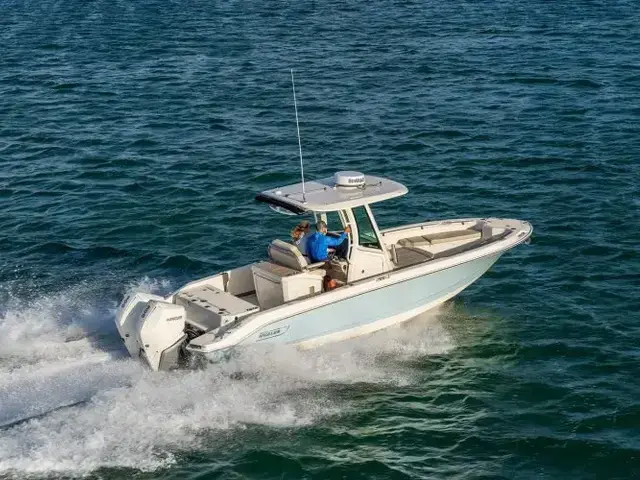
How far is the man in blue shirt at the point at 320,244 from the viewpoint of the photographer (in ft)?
58.6

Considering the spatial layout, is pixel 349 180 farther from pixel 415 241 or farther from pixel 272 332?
pixel 272 332

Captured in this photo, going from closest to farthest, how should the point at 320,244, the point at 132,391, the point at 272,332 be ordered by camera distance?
the point at 132,391 < the point at 272,332 < the point at 320,244

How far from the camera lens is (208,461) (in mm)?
14562

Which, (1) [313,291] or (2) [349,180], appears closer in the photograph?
(1) [313,291]

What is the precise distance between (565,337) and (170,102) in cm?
1844

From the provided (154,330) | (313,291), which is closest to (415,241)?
(313,291)

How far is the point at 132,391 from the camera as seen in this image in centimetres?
1559

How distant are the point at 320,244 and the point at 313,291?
32.5 inches

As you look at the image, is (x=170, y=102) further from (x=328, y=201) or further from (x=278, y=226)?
(x=328, y=201)

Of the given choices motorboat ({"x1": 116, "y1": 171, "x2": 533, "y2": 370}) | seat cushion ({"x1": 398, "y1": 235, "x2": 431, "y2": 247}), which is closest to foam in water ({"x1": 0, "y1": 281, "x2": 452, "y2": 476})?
motorboat ({"x1": 116, "y1": 171, "x2": 533, "y2": 370})

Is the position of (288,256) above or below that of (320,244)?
below

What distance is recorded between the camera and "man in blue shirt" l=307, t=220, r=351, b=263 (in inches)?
703

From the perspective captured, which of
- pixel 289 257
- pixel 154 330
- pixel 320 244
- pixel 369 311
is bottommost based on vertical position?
pixel 369 311

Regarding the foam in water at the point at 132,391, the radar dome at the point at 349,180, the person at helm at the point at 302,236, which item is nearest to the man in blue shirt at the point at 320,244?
the person at helm at the point at 302,236
